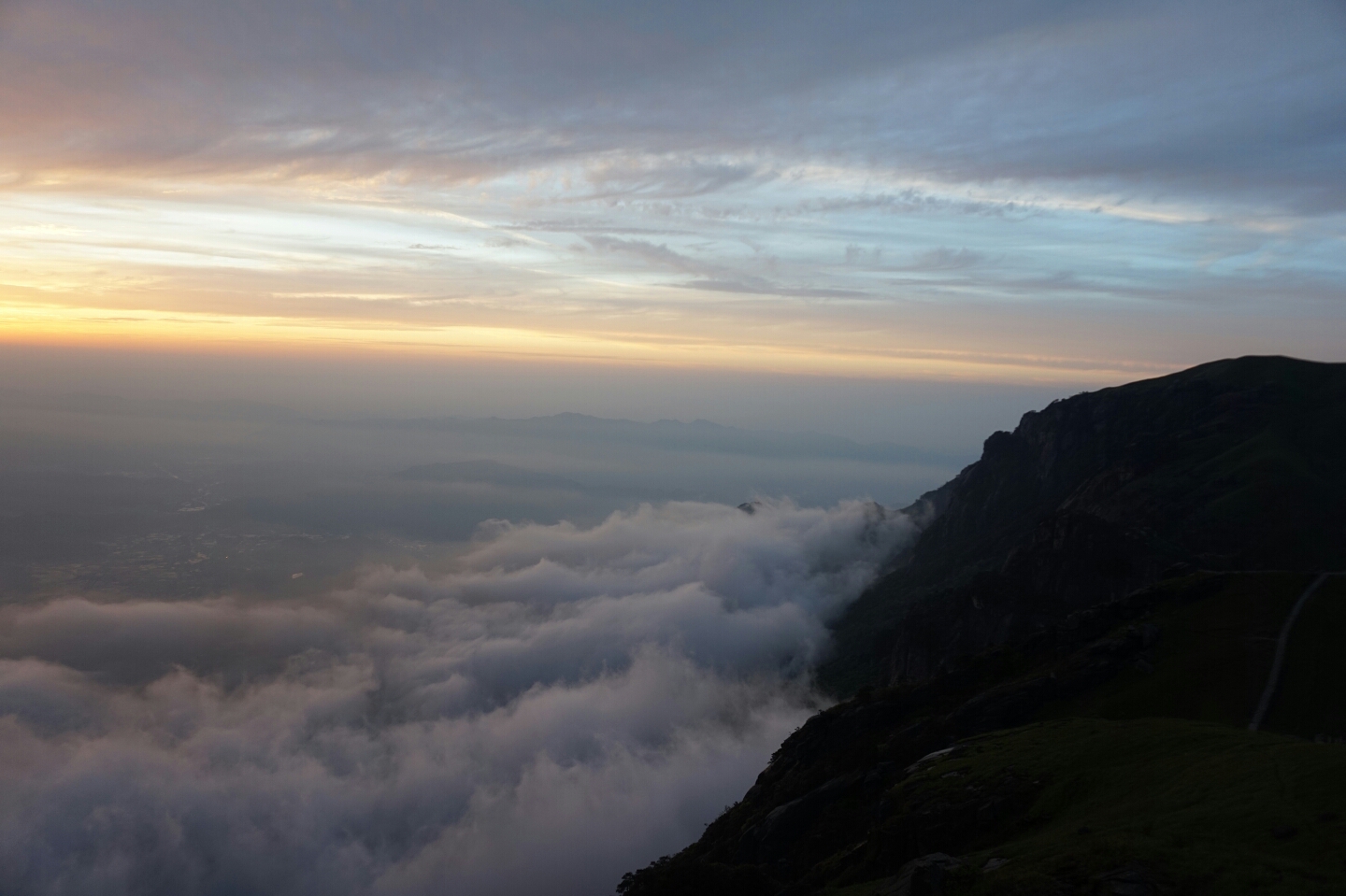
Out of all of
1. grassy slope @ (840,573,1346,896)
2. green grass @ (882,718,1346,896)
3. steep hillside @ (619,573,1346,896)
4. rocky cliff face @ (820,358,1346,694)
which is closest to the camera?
green grass @ (882,718,1346,896)

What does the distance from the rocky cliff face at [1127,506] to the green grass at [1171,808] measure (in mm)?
36473

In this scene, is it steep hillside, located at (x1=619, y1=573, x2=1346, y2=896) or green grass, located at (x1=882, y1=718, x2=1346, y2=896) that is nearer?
green grass, located at (x1=882, y1=718, x2=1346, y2=896)

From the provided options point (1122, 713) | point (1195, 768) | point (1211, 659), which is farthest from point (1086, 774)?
point (1211, 659)

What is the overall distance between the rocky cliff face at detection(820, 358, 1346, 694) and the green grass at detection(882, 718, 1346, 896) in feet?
120

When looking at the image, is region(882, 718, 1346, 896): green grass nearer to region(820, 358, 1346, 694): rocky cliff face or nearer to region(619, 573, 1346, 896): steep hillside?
region(619, 573, 1346, 896): steep hillside

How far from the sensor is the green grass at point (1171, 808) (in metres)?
28.1

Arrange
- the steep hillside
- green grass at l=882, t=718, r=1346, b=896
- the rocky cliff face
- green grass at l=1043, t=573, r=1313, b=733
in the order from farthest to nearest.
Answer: the rocky cliff face
green grass at l=1043, t=573, r=1313, b=733
the steep hillside
green grass at l=882, t=718, r=1346, b=896

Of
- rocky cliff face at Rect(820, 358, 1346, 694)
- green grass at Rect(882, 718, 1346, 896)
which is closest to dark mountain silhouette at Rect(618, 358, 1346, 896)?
green grass at Rect(882, 718, 1346, 896)

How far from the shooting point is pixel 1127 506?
5217 inches

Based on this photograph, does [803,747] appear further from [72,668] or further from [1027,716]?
[72,668]

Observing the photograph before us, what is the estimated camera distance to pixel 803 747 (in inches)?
2953

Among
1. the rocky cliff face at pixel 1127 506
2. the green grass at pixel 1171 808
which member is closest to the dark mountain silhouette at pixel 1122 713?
the green grass at pixel 1171 808

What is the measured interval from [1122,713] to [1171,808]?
90.0ft

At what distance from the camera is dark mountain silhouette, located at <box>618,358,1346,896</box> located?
106ft
